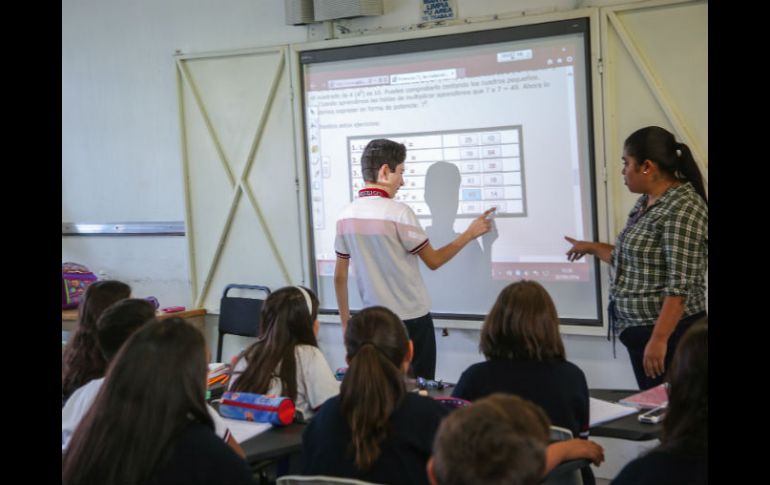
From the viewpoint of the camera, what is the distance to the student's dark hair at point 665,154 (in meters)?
3.15

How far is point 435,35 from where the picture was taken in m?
4.25

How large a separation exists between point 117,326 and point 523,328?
130 centimetres

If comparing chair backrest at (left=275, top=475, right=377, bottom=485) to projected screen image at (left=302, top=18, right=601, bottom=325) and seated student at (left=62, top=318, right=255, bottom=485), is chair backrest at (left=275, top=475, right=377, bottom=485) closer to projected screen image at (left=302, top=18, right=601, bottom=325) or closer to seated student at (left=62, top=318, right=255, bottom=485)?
seated student at (left=62, top=318, right=255, bottom=485)

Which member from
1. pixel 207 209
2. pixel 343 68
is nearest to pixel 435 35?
pixel 343 68

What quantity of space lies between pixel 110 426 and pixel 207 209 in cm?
333

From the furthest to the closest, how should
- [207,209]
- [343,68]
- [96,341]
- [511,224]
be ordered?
1. [207,209]
2. [343,68]
3. [511,224]
4. [96,341]

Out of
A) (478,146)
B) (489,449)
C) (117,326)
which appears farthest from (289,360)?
(478,146)

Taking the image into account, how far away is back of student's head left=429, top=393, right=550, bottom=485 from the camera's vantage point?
1533 millimetres

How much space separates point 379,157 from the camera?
3.69 meters

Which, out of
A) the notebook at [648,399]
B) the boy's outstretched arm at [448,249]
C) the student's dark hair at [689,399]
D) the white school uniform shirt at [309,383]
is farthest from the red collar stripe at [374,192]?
the student's dark hair at [689,399]

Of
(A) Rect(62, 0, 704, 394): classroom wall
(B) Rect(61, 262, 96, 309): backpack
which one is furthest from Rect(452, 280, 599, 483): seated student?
(B) Rect(61, 262, 96, 309): backpack

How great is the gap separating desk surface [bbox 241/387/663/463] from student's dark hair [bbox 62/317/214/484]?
1.81 ft
